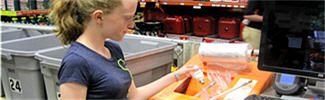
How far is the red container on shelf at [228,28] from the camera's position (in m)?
4.07

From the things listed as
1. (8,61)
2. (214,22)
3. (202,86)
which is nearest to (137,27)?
(214,22)

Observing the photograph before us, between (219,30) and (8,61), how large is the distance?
2934 mm

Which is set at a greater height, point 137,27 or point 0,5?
point 0,5

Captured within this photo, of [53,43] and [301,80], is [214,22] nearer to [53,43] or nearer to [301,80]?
[53,43]

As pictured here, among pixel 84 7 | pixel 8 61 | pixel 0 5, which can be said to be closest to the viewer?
pixel 84 7

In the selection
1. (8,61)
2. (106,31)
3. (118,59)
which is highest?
(106,31)

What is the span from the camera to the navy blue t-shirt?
0.96m

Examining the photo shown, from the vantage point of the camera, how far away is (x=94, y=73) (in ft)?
3.30

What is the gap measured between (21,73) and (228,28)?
114 inches

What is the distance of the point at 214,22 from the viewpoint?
440cm

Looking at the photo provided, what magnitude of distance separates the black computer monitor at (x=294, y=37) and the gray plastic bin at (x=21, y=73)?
1.91 metres

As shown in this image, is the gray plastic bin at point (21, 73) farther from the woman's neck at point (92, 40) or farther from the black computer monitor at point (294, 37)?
the black computer monitor at point (294, 37)

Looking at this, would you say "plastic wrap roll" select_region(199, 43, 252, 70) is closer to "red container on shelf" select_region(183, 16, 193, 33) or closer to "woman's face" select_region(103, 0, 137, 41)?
"woman's face" select_region(103, 0, 137, 41)

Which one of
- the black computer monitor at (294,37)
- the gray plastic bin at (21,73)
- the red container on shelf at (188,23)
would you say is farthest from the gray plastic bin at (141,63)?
the red container on shelf at (188,23)
